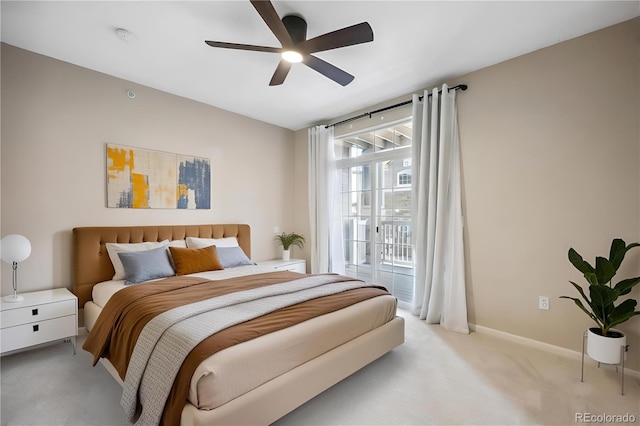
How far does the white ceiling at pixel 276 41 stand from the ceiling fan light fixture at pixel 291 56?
0.28 metres

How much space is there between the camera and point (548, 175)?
8.97 feet

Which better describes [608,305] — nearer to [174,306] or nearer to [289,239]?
[174,306]

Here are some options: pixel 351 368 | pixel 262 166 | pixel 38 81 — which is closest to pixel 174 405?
pixel 351 368

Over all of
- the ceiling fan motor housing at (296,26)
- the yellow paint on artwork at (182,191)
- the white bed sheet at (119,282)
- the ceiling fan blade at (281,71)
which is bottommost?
the white bed sheet at (119,282)

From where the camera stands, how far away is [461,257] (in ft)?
10.5

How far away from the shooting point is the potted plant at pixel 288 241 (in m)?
4.80

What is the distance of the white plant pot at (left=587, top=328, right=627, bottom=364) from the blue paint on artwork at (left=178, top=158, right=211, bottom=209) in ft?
13.5

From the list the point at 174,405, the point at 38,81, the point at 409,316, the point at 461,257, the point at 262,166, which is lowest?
the point at 409,316

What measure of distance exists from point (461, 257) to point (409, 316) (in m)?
1.00

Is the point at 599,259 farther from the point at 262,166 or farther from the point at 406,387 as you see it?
the point at 262,166

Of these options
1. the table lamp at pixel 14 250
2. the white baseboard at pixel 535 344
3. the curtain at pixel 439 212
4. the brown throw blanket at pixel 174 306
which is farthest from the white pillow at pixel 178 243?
the white baseboard at pixel 535 344

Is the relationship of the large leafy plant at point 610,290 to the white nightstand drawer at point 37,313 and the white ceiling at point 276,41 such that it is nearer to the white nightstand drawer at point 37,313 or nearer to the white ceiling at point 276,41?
the white ceiling at point 276,41

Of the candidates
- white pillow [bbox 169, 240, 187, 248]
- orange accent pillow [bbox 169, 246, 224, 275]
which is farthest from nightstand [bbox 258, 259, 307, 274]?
white pillow [bbox 169, 240, 187, 248]

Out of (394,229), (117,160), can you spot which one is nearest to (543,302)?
(394,229)
